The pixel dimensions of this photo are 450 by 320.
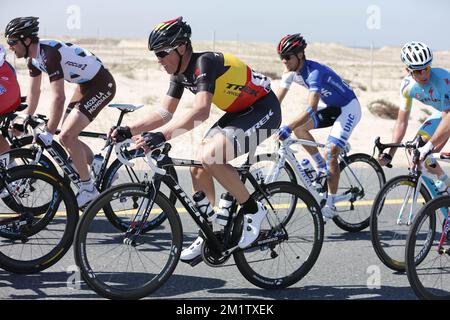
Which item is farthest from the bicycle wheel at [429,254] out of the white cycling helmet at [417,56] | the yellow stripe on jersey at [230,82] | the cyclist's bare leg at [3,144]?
the cyclist's bare leg at [3,144]

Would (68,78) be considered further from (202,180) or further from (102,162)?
(202,180)

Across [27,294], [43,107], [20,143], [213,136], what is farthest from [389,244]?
[43,107]

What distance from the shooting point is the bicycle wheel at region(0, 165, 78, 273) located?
5.15m

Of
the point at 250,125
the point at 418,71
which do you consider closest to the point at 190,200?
the point at 250,125

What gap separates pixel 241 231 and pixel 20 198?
190 centimetres

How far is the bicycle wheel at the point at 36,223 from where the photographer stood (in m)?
5.15

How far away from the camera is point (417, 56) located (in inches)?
231

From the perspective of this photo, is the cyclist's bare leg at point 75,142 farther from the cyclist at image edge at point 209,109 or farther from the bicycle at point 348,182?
the bicycle at point 348,182

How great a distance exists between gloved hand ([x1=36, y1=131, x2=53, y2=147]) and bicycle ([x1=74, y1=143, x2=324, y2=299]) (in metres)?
1.15

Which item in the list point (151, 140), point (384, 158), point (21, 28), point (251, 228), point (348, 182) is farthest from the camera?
point (348, 182)

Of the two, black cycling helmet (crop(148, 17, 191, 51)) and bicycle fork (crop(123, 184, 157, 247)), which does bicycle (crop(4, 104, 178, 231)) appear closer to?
bicycle fork (crop(123, 184, 157, 247))

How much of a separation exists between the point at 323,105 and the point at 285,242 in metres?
2.64

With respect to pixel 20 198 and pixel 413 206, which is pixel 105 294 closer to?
pixel 20 198

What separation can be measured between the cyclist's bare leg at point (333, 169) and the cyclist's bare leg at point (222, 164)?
238cm
